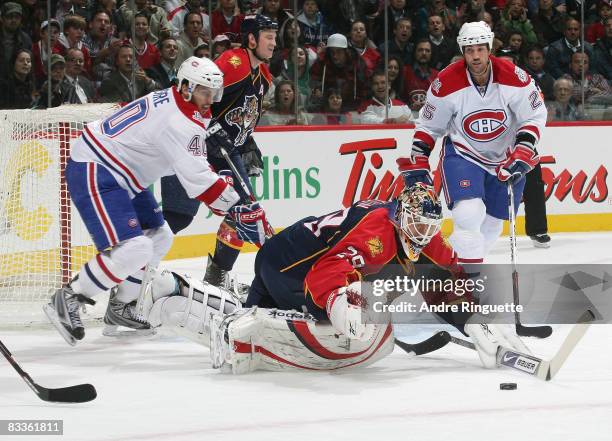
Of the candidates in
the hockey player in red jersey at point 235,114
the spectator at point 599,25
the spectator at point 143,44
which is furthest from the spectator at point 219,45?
the spectator at point 599,25

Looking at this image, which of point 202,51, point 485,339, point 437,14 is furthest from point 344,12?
point 485,339

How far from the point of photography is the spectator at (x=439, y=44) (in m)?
8.31

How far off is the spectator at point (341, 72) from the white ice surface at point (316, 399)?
11.8ft

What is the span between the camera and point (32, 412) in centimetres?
326

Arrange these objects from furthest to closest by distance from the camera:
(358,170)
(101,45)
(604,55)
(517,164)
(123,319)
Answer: (604,55) < (358,170) < (101,45) < (517,164) < (123,319)

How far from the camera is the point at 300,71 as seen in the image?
7.68 m

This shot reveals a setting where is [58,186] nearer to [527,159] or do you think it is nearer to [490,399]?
[527,159]

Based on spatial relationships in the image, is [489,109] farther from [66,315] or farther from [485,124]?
[66,315]

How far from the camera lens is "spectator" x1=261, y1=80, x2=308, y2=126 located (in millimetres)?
7383

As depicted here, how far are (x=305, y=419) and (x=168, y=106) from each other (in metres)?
1.46

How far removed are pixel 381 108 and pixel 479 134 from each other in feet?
9.59

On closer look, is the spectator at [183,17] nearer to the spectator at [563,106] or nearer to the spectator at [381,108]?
the spectator at [381,108]

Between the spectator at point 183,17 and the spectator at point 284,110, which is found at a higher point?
the spectator at point 183,17

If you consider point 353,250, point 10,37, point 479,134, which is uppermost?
point 10,37
